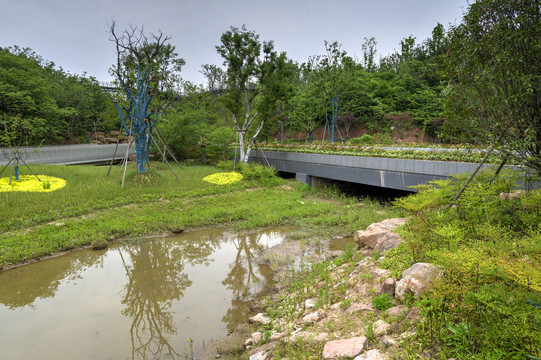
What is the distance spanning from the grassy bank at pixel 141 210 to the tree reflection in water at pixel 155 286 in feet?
4.27

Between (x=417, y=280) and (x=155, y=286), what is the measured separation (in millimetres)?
5109

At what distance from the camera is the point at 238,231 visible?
9.91 m

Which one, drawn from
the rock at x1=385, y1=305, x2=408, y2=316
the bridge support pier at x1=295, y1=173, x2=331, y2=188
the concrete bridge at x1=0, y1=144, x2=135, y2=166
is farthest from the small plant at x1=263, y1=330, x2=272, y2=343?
the concrete bridge at x1=0, y1=144, x2=135, y2=166

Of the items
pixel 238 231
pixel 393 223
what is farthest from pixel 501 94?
pixel 238 231

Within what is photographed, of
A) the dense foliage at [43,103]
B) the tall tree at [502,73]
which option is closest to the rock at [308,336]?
the tall tree at [502,73]

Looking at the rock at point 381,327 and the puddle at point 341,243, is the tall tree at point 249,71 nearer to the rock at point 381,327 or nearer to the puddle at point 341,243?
the puddle at point 341,243

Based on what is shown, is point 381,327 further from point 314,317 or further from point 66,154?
point 66,154

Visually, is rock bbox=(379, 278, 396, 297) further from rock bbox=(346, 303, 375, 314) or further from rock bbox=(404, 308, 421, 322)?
rock bbox=(404, 308, 421, 322)

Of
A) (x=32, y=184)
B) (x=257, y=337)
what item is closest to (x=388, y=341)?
(x=257, y=337)

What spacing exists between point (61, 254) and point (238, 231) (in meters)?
4.91

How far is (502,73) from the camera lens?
4.70 metres

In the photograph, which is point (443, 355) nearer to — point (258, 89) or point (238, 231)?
point (238, 231)

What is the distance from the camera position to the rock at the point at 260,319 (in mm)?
4829

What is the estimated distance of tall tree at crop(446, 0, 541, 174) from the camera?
455 cm
